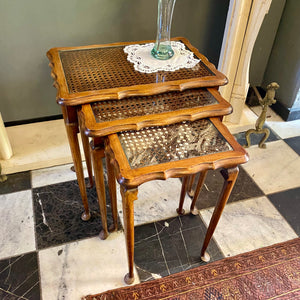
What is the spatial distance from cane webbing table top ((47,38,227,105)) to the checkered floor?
2.21ft

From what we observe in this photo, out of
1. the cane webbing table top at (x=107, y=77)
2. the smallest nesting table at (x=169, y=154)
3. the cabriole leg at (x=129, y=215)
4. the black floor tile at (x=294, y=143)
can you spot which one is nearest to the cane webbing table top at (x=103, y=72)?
the cane webbing table top at (x=107, y=77)

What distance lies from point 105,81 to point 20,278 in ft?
2.84

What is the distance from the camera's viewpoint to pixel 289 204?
163 centimetres

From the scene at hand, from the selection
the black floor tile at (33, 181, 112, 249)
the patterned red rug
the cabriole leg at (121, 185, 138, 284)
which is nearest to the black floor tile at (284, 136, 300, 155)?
the patterned red rug

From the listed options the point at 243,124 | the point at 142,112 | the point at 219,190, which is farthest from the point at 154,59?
the point at 243,124

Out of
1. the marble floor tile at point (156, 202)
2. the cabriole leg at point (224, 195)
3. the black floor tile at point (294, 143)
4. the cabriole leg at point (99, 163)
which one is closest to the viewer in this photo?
the cabriole leg at point (224, 195)

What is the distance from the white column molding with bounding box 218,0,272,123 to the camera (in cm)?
167

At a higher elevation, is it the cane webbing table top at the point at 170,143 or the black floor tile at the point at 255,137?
the cane webbing table top at the point at 170,143

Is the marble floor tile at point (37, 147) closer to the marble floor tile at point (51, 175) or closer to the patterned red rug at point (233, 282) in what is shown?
the marble floor tile at point (51, 175)

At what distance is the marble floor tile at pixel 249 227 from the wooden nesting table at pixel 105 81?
25.6 inches

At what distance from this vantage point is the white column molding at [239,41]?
Answer: 5.47ft

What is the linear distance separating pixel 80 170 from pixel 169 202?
509 mm

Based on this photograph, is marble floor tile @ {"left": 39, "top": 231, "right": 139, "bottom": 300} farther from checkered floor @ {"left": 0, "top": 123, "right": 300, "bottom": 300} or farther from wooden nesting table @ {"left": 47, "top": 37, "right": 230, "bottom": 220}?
wooden nesting table @ {"left": 47, "top": 37, "right": 230, "bottom": 220}

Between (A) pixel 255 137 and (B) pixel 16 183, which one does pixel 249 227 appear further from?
(B) pixel 16 183
